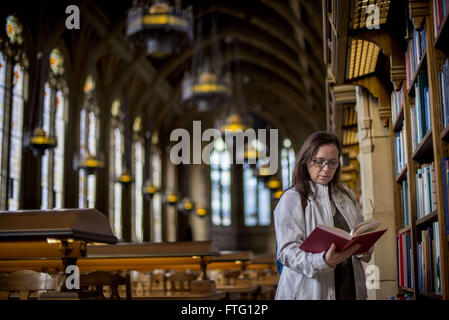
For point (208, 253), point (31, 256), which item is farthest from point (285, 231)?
point (208, 253)

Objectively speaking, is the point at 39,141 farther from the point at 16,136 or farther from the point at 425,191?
the point at 425,191

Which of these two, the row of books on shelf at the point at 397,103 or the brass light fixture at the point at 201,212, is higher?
the brass light fixture at the point at 201,212

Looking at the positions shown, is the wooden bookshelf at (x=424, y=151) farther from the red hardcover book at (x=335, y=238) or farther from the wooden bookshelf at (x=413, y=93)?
the red hardcover book at (x=335, y=238)

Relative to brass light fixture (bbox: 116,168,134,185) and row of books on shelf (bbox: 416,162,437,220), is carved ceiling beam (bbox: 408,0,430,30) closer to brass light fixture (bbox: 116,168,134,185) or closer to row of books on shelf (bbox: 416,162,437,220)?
row of books on shelf (bbox: 416,162,437,220)

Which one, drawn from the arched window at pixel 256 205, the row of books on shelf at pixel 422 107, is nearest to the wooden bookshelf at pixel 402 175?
the row of books on shelf at pixel 422 107

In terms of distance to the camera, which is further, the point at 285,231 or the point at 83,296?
the point at 83,296

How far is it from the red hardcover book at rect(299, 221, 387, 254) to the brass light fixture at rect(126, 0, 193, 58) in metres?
8.39

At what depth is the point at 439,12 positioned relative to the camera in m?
2.79

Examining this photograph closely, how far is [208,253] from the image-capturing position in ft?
19.5

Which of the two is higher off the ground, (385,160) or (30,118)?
(30,118)

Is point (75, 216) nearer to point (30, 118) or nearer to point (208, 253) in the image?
point (208, 253)

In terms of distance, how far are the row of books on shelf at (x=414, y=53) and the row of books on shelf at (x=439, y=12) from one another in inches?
10.7

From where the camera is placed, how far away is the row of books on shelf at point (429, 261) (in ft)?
10.0
